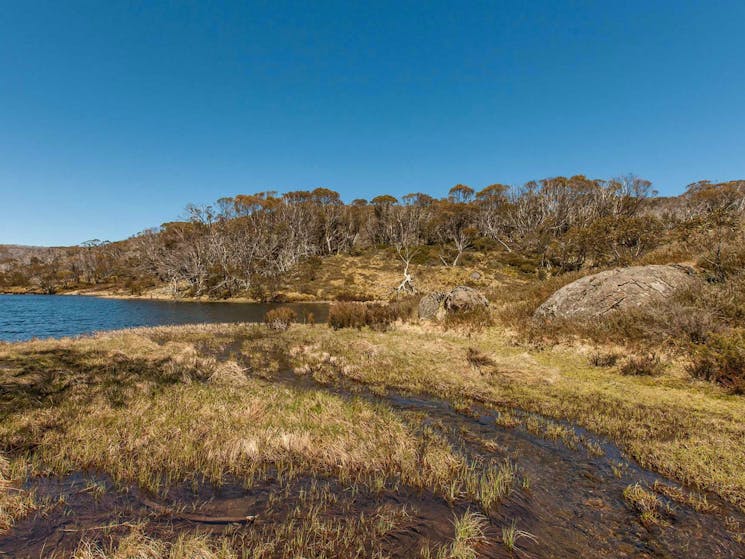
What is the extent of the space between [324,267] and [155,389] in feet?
210

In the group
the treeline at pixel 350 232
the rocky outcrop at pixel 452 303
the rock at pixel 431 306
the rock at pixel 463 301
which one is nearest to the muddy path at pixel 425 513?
the rock at pixel 463 301

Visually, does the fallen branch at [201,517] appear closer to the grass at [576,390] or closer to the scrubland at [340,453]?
the scrubland at [340,453]

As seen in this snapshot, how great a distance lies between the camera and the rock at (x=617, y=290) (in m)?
15.5

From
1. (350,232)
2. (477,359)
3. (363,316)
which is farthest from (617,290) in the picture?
(350,232)

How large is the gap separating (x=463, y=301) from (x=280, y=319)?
1450 centimetres

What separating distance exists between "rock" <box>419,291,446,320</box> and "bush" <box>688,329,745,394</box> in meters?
14.1

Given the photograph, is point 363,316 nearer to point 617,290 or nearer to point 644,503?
point 617,290

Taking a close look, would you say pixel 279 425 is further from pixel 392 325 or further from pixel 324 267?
pixel 324 267

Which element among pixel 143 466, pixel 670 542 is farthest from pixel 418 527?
pixel 143 466

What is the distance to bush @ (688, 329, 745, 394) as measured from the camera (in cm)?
958

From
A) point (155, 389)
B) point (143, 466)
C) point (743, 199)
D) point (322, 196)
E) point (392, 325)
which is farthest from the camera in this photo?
point (322, 196)

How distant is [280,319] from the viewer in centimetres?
2661

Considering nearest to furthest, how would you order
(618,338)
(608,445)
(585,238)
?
(608,445), (618,338), (585,238)

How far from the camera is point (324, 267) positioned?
73562 millimetres
